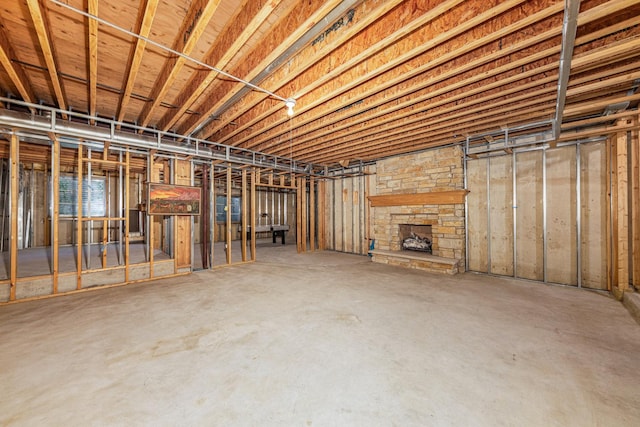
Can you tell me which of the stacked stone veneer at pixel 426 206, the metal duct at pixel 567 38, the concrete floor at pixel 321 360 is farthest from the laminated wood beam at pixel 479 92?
the concrete floor at pixel 321 360

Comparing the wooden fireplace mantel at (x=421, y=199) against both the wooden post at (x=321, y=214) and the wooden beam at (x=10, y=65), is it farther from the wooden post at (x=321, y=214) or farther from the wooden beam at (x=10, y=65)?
the wooden beam at (x=10, y=65)

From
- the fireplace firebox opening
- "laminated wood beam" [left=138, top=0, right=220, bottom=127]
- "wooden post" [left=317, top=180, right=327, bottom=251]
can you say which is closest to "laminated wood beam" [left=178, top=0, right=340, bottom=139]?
"laminated wood beam" [left=138, top=0, right=220, bottom=127]

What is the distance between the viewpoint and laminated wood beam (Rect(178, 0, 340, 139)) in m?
2.00

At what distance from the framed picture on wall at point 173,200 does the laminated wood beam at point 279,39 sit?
2.33 meters

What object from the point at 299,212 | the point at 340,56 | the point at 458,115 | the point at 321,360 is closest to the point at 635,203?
the point at 458,115

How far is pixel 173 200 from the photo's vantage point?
16.5 feet

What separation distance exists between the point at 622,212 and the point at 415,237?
3.55 metres

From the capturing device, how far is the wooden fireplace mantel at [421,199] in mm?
5297

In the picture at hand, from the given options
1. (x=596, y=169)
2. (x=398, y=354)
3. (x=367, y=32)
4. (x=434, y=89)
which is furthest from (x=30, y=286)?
(x=596, y=169)

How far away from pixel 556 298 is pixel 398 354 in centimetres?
330

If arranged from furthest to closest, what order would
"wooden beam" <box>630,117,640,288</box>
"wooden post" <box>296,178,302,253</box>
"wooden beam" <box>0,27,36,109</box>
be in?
"wooden post" <box>296,178,302,253</box> → "wooden beam" <box>630,117,640,288</box> → "wooden beam" <box>0,27,36,109</box>

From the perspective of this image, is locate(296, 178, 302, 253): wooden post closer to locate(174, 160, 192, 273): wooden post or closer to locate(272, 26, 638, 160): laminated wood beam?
locate(272, 26, 638, 160): laminated wood beam

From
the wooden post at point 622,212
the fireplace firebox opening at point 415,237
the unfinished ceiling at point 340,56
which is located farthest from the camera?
the fireplace firebox opening at point 415,237

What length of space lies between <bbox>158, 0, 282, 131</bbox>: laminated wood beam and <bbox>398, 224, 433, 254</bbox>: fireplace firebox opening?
5525 millimetres
